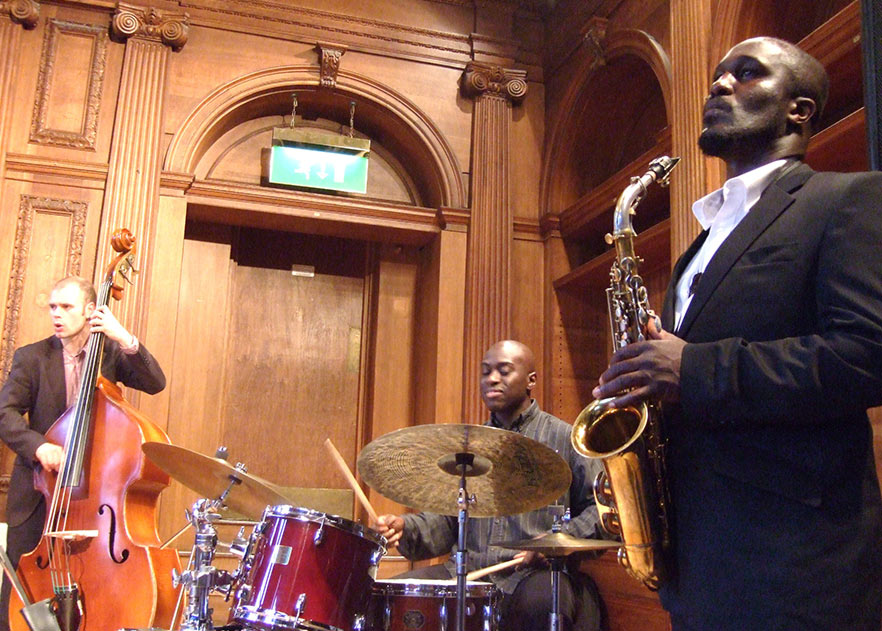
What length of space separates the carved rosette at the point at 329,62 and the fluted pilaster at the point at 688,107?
2.56m

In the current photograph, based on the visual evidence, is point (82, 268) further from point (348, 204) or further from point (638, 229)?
point (638, 229)

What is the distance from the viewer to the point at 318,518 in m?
2.89

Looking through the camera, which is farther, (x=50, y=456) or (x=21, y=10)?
(x=21, y=10)

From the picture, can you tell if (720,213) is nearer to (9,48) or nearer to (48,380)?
(48,380)

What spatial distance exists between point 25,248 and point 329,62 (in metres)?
2.45

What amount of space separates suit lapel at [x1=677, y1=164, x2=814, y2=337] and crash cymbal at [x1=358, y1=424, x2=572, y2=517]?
47.1 inches

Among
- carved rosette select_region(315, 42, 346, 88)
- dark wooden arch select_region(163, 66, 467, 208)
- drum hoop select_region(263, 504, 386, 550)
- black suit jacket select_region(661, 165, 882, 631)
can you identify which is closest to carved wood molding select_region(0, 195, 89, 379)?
dark wooden arch select_region(163, 66, 467, 208)

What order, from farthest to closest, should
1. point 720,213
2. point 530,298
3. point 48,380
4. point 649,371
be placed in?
point 530,298, point 48,380, point 720,213, point 649,371

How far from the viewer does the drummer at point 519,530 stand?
127 inches

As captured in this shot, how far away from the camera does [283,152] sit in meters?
6.22

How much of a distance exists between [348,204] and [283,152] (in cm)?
61

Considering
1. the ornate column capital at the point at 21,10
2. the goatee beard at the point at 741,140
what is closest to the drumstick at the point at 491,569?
the goatee beard at the point at 741,140

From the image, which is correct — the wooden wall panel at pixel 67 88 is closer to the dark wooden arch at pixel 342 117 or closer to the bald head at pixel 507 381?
the dark wooden arch at pixel 342 117

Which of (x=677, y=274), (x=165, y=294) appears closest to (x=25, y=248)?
(x=165, y=294)
